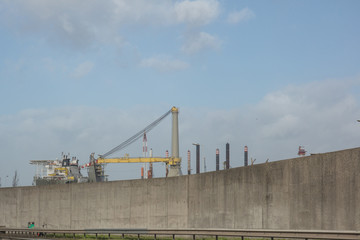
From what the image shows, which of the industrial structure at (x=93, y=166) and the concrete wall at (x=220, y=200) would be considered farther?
the industrial structure at (x=93, y=166)

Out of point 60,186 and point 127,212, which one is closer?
point 127,212

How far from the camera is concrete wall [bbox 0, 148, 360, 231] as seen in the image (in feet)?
75.9

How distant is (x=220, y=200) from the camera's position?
1190 inches

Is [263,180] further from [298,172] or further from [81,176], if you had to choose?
[81,176]

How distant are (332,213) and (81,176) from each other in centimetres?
6694

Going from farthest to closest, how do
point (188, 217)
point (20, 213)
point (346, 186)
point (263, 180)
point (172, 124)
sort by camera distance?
point (172, 124) → point (20, 213) → point (188, 217) → point (263, 180) → point (346, 186)

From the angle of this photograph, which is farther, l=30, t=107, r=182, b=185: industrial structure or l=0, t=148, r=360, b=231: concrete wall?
l=30, t=107, r=182, b=185: industrial structure

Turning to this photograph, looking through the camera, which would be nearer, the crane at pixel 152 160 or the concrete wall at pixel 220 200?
the concrete wall at pixel 220 200

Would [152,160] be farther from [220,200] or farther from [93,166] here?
[220,200]

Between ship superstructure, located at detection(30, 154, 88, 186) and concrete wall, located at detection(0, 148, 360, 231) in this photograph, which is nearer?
concrete wall, located at detection(0, 148, 360, 231)

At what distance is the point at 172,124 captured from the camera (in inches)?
4872

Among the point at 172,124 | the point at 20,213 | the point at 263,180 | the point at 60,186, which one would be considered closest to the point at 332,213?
the point at 263,180

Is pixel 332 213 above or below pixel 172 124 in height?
below

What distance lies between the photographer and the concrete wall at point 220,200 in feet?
75.9
